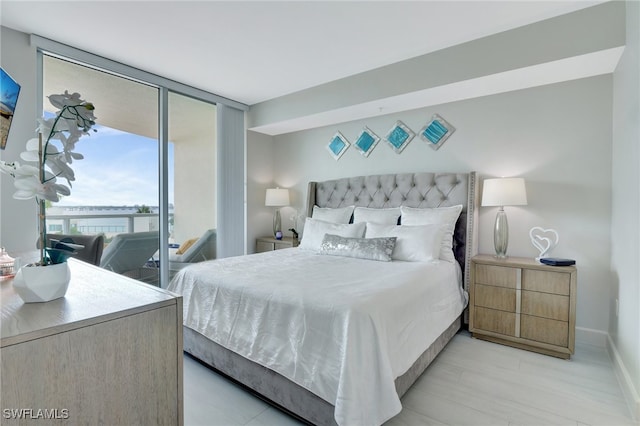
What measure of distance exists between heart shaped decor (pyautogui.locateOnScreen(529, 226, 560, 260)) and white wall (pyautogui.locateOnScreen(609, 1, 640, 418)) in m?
0.40

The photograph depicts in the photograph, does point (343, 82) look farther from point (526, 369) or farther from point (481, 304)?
point (526, 369)

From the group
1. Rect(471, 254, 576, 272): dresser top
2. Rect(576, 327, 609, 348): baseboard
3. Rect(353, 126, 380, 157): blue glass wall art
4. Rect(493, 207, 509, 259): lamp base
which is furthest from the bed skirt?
Rect(353, 126, 380, 157): blue glass wall art

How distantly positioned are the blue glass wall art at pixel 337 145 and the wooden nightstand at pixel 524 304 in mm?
2153

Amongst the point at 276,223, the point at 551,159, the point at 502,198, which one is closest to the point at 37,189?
the point at 502,198

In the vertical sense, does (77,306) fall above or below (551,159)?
below

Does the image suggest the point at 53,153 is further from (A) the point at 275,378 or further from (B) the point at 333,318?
(A) the point at 275,378

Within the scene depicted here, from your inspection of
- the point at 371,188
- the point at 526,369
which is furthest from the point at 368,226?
the point at 526,369

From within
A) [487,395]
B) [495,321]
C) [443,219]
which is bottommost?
[487,395]

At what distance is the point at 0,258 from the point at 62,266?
57 centimetres

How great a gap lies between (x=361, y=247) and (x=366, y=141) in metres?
1.65

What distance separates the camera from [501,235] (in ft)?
9.43

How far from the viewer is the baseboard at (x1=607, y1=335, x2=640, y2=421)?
5.68 feet

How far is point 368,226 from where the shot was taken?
3232 millimetres

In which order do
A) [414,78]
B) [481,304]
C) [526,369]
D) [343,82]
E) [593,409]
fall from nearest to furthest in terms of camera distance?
[593,409] < [526,369] < [481,304] < [414,78] < [343,82]
